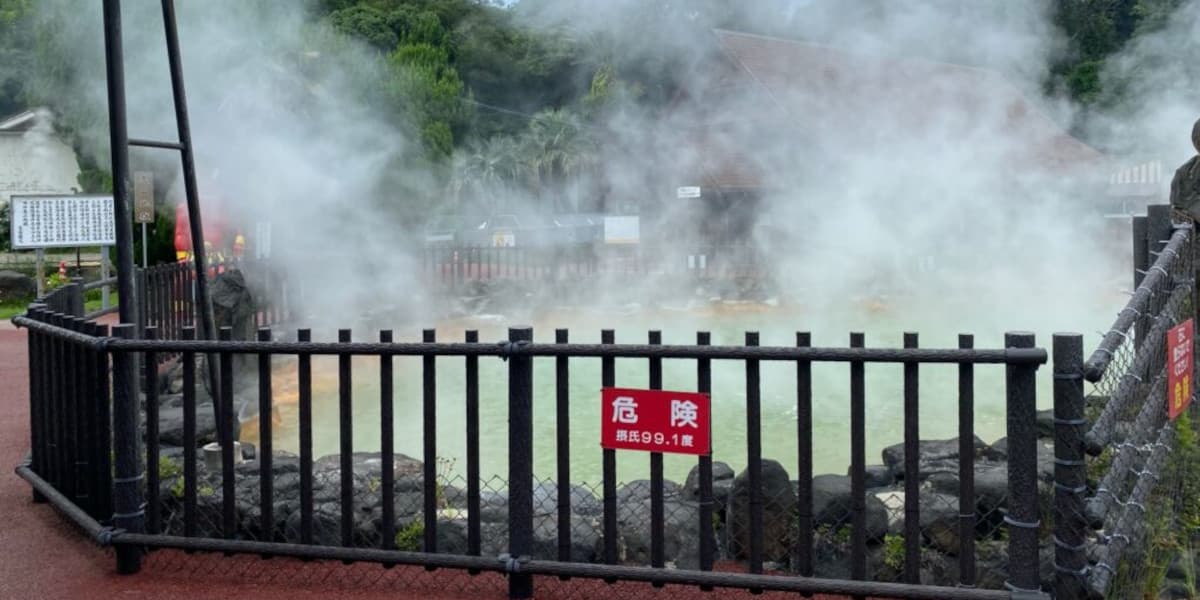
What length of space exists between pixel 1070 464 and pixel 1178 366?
847mm

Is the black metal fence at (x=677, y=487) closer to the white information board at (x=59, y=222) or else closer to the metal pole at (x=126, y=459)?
the metal pole at (x=126, y=459)

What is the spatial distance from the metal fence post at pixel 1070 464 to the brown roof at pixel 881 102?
15.8m

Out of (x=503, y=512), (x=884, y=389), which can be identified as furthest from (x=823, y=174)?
(x=503, y=512)

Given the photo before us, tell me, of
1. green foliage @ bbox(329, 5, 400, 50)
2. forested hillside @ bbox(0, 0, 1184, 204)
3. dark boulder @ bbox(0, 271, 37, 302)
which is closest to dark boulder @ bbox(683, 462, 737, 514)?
dark boulder @ bbox(0, 271, 37, 302)

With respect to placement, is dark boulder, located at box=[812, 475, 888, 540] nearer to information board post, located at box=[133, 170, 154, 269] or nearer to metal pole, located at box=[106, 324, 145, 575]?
A: metal pole, located at box=[106, 324, 145, 575]

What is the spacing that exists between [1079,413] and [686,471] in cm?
350

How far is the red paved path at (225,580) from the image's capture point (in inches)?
142

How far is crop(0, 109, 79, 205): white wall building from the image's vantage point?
31.4 metres

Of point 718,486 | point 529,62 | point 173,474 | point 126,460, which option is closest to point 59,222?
point 173,474

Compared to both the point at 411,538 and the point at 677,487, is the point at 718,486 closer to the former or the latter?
the point at 677,487

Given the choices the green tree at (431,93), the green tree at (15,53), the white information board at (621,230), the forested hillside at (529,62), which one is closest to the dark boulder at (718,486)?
the white information board at (621,230)

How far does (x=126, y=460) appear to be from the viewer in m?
3.80

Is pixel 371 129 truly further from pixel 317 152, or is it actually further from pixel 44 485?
pixel 44 485

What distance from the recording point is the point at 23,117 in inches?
1253
